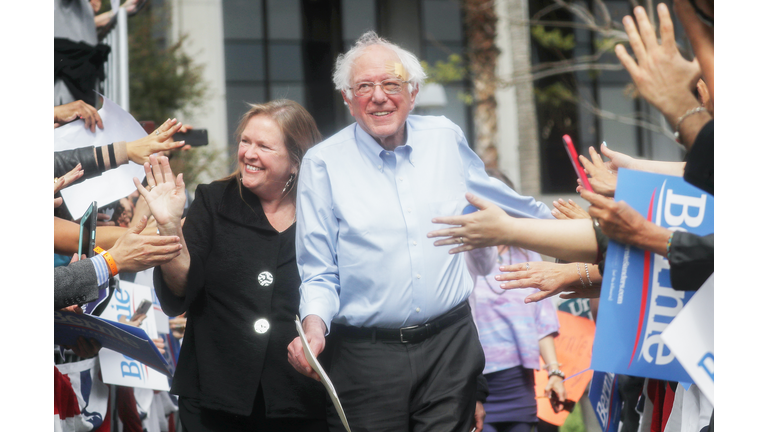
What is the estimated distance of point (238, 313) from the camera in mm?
2953

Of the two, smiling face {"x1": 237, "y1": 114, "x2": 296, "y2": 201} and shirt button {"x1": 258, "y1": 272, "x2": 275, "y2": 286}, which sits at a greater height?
smiling face {"x1": 237, "y1": 114, "x2": 296, "y2": 201}

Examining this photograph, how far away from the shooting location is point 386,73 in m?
2.96

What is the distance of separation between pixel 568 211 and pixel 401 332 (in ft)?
2.55

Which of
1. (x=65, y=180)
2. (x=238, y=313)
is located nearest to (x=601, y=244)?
(x=238, y=313)

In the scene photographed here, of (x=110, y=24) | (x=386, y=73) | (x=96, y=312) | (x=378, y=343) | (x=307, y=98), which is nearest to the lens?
(x=378, y=343)

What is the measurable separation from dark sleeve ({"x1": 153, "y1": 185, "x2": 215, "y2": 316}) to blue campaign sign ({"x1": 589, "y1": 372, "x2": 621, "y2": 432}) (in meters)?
1.88

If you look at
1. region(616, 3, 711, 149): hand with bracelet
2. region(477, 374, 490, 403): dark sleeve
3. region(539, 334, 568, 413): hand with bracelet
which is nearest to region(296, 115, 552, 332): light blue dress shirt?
region(477, 374, 490, 403): dark sleeve

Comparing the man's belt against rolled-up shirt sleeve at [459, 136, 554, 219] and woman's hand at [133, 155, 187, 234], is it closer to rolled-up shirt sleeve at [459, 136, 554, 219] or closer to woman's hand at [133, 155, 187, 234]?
Answer: rolled-up shirt sleeve at [459, 136, 554, 219]

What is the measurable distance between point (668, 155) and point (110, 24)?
1208cm

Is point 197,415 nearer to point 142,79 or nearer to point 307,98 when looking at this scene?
point 142,79

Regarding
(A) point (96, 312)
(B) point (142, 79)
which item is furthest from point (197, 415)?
(B) point (142, 79)

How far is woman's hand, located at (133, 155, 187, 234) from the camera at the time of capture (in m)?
2.81

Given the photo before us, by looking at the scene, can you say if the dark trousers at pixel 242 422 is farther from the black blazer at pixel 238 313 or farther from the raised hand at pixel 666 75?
the raised hand at pixel 666 75

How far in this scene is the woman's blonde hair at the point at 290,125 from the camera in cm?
322
